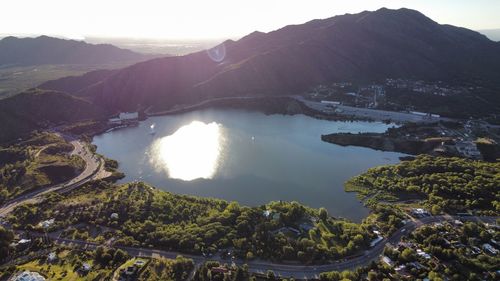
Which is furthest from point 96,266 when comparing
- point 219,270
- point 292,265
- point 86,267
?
point 292,265

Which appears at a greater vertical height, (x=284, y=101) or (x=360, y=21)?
(x=360, y=21)

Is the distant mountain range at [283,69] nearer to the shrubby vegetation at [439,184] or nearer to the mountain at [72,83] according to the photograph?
the mountain at [72,83]

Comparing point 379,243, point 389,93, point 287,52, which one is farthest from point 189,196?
point 287,52

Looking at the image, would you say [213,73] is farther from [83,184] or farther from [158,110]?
[83,184]

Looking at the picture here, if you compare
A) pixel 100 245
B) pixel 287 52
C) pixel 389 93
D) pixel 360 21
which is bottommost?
pixel 100 245

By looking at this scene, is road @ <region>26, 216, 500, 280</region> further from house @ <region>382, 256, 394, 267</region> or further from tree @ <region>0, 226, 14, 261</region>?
tree @ <region>0, 226, 14, 261</region>

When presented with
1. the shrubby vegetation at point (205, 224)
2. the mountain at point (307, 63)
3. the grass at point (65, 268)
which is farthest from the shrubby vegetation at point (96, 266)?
the mountain at point (307, 63)
